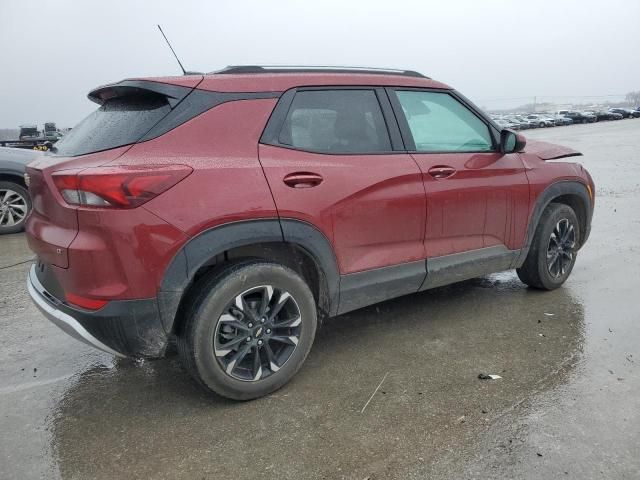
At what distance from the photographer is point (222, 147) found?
269 cm

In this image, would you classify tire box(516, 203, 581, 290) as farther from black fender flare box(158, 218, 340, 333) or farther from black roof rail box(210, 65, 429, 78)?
black fender flare box(158, 218, 340, 333)

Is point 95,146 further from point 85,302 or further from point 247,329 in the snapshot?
point 247,329

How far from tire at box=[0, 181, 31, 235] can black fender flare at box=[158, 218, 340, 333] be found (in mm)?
5699

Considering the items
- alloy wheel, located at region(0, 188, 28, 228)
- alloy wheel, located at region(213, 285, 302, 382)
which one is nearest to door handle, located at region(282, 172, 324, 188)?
alloy wheel, located at region(213, 285, 302, 382)

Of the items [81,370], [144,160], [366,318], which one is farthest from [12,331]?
[366,318]

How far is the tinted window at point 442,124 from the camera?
11.4 ft

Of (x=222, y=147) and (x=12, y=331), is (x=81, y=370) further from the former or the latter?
(x=222, y=147)

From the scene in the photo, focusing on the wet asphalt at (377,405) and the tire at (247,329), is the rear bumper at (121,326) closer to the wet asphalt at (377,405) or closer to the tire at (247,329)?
the tire at (247,329)

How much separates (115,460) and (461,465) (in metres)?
1.58

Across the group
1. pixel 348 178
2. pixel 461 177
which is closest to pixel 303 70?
pixel 348 178

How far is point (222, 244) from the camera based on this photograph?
104 inches

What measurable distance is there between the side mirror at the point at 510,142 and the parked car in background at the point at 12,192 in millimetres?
6250

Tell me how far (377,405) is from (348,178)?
1.26 metres

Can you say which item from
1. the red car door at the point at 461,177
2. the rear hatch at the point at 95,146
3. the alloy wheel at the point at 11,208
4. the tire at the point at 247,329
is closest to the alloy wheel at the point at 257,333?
the tire at the point at 247,329
